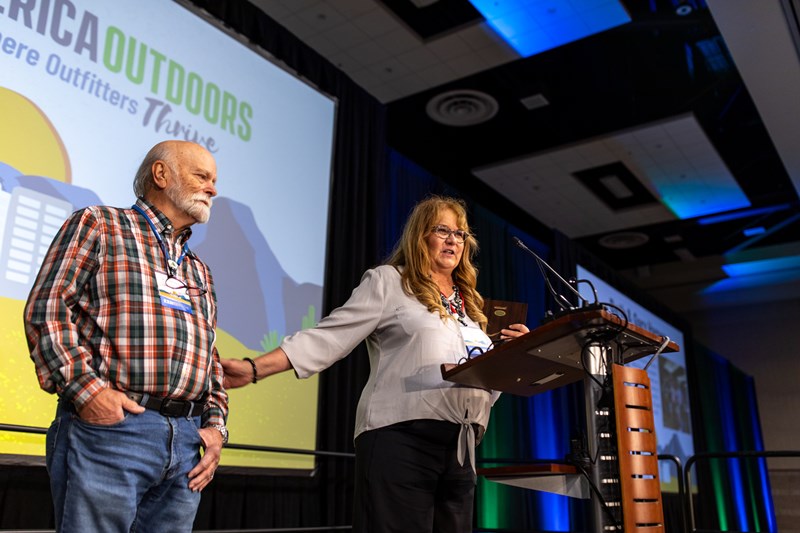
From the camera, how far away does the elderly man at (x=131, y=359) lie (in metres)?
1.22

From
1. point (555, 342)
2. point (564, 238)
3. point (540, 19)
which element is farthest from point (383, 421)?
point (564, 238)

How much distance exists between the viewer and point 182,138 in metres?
3.16

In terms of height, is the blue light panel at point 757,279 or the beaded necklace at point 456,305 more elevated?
the blue light panel at point 757,279

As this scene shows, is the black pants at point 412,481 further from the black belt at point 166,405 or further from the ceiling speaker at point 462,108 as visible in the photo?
the ceiling speaker at point 462,108

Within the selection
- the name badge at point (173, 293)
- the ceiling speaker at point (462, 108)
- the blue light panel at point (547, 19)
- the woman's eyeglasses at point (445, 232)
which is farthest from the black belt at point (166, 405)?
the ceiling speaker at point (462, 108)

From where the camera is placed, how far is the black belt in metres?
1.29

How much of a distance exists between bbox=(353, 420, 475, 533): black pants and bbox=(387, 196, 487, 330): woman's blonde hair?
31cm

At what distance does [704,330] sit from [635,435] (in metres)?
12.3

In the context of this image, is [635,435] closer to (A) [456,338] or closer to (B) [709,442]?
(A) [456,338]

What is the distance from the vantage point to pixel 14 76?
8.54 feet

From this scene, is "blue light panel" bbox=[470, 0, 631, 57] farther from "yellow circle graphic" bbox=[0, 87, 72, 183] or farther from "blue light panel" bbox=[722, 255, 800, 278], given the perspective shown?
"blue light panel" bbox=[722, 255, 800, 278]

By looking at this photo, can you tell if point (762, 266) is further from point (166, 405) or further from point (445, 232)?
point (166, 405)

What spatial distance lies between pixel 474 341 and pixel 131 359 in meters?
0.84

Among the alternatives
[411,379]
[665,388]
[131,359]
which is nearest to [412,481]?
[411,379]
